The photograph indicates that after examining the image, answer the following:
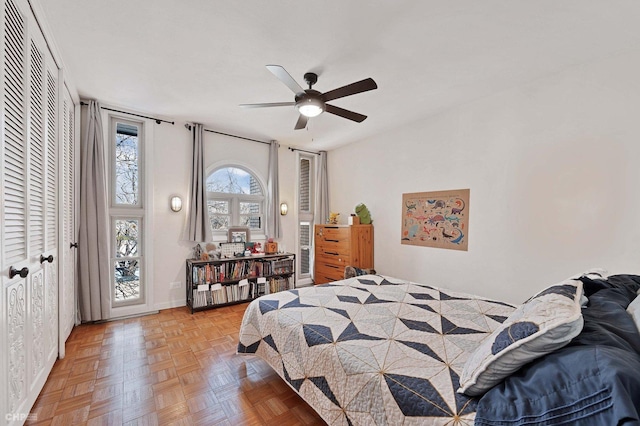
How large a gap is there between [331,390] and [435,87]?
2.85 metres

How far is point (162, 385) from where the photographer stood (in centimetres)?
203

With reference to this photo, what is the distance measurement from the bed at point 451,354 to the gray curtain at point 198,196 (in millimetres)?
2028

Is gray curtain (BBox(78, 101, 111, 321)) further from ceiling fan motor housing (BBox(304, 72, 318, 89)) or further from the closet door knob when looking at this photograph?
ceiling fan motor housing (BBox(304, 72, 318, 89))

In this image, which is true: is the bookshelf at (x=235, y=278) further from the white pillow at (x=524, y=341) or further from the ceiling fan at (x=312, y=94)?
the white pillow at (x=524, y=341)

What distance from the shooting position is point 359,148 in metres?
4.66

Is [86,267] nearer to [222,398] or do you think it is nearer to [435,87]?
[222,398]

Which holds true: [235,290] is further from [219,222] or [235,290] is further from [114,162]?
[114,162]

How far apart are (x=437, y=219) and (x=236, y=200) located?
3029 mm

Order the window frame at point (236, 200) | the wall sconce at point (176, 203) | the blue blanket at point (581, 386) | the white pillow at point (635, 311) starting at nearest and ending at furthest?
1. the blue blanket at point (581, 386)
2. the white pillow at point (635, 311)
3. the wall sconce at point (176, 203)
4. the window frame at point (236, 200)

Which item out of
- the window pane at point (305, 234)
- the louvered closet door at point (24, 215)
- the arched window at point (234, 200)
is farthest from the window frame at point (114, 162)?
the window pane at point (305, 234)

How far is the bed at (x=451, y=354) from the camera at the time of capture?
31.3 inches

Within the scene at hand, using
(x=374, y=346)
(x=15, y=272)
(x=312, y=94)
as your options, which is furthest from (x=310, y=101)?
(x=15, y=272)

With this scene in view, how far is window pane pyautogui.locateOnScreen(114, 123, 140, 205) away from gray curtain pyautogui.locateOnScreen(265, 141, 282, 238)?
1.86 meters

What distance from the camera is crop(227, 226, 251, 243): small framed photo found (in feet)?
13.6
